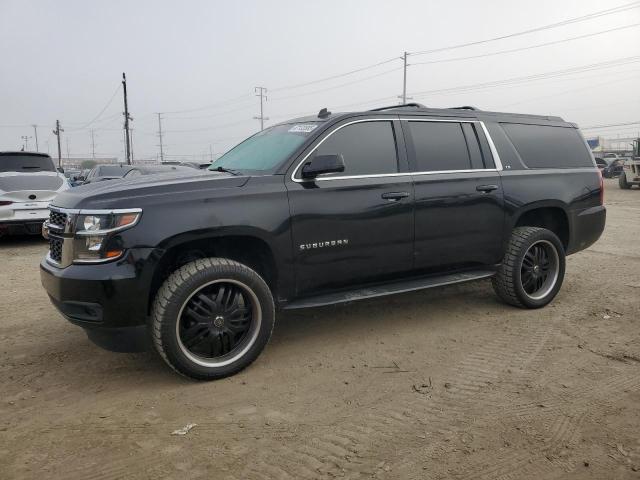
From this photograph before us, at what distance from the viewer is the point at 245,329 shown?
11.8 ft

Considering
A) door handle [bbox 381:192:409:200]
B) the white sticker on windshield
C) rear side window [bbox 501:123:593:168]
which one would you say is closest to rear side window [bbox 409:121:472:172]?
door handle [bbox 381:192:409:200]

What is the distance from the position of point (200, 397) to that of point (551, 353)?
2675 mm

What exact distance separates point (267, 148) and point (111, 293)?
184 centimetres

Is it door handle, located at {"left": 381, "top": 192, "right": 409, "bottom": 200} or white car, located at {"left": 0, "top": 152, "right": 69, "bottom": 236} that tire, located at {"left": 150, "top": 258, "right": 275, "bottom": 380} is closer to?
door handle, located at {"left": 381, "top": 192, "right": 409, "bottom": 200}

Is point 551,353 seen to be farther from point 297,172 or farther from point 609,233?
point 609,233

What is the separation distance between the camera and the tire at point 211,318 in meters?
3.26

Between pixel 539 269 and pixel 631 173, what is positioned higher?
pixel 631 173

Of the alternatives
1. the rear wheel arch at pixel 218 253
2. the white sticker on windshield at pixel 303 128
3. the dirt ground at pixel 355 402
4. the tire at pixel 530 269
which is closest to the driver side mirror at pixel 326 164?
the white sticker on windshield at pixel 303 128

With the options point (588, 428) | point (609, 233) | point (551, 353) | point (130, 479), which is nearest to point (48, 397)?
point (130, 479)

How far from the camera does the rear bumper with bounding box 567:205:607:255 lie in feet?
17.1

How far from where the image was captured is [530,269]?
4977 millimetres

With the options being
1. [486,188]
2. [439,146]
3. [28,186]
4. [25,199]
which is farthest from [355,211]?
[28,186]

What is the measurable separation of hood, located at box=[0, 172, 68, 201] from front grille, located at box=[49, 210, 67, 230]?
6.08 meters

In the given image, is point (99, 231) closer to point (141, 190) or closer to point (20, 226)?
point (141, 190)
